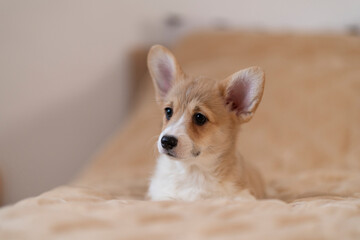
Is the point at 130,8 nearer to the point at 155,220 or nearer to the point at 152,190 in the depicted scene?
the point at 152,190

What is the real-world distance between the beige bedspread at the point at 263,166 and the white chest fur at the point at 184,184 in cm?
10

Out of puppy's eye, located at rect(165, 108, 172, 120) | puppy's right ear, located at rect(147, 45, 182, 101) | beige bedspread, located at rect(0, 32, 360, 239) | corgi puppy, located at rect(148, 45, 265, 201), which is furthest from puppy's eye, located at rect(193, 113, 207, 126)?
beige bedspread, located at rect(0, 32, 360, 239)

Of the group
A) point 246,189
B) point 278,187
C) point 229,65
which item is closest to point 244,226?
point 246,189

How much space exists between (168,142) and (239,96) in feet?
1.20

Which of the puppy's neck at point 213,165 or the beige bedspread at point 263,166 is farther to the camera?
the puppy's neck at point 213,165

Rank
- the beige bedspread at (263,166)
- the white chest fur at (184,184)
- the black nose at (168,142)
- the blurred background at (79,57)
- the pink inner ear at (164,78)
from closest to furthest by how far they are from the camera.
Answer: the beige bedspread at (263,166) < the black nose at (168,142) < the white chest fur at (184,184) < the pink inner ear at (164,78) < the blurred background at (79,57)

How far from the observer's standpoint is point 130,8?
3.37 meters

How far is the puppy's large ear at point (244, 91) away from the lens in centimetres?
141

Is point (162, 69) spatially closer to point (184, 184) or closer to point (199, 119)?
point (199, 119)

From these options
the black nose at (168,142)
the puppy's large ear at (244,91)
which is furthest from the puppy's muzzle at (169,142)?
the puppy's large ear at (244,91)

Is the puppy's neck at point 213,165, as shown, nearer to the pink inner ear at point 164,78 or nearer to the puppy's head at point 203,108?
the puppy's head at point 203,108

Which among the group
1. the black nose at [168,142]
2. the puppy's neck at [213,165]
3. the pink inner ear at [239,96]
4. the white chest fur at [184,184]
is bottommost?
the white chest fur at [184,184]

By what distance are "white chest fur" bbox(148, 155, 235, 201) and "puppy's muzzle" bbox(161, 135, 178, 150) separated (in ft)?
0.63

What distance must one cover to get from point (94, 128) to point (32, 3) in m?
1.12
